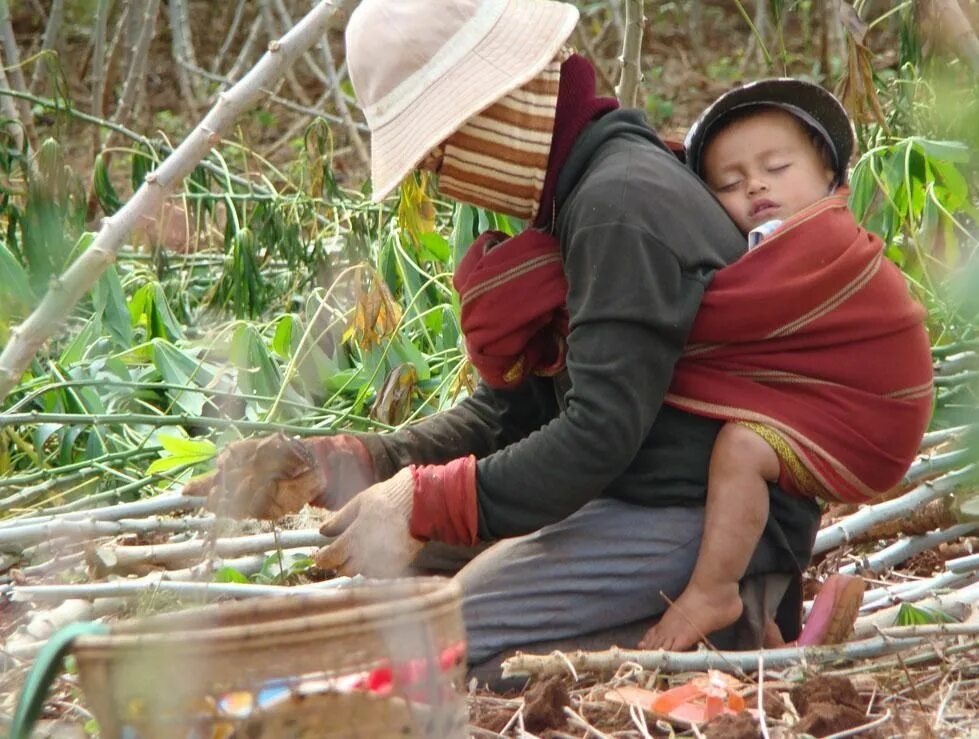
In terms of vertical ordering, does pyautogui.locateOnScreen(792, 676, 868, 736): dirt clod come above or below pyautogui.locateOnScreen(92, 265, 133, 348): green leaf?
below

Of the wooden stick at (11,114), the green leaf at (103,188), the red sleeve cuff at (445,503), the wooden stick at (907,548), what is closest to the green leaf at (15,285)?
the red sleeve cuff at (445,503)

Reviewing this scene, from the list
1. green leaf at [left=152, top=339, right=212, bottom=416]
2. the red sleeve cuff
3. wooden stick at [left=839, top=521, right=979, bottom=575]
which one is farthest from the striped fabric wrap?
green leaf at [left=152, top=339, right=212, bottom=416]

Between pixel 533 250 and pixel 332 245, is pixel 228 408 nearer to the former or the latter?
pixel 533 250

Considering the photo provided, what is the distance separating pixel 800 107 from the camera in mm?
2314

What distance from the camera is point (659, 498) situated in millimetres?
2184

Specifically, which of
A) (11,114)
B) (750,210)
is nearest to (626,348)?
(750,210)

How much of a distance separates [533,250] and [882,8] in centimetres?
687

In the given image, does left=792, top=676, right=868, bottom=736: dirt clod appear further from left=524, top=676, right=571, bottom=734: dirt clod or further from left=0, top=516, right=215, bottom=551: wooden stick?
left=0, top=516, right=215, bottom=551: wooden stick

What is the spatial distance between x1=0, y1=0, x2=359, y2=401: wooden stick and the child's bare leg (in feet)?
2.61

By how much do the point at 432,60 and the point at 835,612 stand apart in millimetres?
979

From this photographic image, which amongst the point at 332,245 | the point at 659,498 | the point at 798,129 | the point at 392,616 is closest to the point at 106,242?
the point at 392,616

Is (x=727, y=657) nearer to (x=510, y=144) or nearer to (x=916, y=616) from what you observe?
(x=916, y=616)

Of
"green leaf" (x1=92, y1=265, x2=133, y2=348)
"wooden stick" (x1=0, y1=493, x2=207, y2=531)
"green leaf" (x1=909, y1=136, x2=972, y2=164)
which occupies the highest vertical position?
"green leaf" (x1=909, y1=136, x2=972, y2=164)

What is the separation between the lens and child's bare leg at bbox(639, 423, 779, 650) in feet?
6.84
